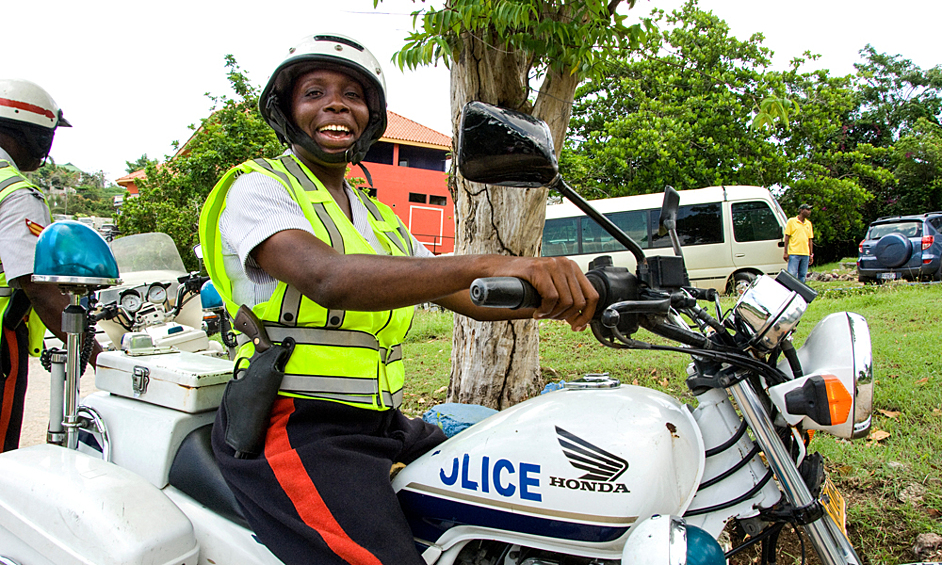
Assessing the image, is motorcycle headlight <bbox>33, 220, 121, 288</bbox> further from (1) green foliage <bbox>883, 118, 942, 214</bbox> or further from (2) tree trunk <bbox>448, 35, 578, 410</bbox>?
(1) green foliage <bbox>883, 118, 942, 214</bbox>

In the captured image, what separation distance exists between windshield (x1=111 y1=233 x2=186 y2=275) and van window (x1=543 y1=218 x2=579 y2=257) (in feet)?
38.3

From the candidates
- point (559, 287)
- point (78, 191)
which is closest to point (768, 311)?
point (559, 287)

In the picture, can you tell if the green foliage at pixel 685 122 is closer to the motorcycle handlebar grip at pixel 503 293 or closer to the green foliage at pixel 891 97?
the green foliage at pixel 891 97

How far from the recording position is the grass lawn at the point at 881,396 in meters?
2.33

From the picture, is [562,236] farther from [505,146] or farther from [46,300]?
[505,146]

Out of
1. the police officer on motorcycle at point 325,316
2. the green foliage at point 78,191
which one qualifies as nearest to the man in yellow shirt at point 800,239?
the police officer on motorcycle at point 325,316

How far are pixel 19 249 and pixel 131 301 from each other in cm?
119

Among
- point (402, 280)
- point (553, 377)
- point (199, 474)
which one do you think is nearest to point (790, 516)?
point (402, 280)

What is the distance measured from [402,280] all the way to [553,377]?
12.5ft

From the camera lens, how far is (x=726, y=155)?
18.1 metres

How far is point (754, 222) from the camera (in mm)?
13367

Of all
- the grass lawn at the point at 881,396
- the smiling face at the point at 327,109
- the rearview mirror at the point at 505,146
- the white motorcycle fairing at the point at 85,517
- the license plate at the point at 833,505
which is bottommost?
the grass lawn at the point at 881,396

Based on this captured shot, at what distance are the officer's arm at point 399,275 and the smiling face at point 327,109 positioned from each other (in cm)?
50

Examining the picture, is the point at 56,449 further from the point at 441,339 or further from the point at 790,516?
the point at 441,339
